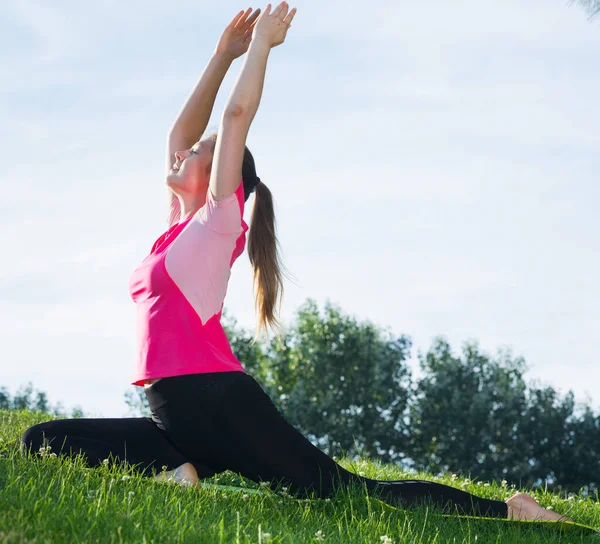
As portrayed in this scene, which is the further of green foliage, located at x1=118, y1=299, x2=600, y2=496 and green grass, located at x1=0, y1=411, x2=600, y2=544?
green foliage, located at x1=118, y1=299, x2=600, y2=496

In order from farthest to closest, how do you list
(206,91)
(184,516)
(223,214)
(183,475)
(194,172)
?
1. (206,91)
2. (194,172)
3. (183,475)
4. (223,214)
5. (184,516)

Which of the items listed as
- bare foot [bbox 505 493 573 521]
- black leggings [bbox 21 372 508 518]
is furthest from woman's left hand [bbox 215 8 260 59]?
bare foot [bbox 505 493 573 521]

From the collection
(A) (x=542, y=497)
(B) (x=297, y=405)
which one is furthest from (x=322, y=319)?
(A) (x=542, y=497)

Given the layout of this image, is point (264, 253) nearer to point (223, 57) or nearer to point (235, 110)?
point (235, 110)

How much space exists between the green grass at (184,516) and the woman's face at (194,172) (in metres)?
1.79

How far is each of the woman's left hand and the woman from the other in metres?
1.05

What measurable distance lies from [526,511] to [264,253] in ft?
7.95

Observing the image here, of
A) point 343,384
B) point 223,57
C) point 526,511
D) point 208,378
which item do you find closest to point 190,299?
point 208,378

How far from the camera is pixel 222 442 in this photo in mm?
4547

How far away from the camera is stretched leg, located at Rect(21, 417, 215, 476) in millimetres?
4852

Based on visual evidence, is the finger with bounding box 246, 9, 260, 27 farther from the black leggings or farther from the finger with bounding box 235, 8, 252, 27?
the black leggings

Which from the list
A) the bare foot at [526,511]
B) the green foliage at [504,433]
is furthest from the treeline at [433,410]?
the bare foot at [526,511]

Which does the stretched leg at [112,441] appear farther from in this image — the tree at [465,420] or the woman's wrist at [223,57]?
the tree at [465,420]

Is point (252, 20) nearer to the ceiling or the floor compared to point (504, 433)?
nearer to the ceiling
